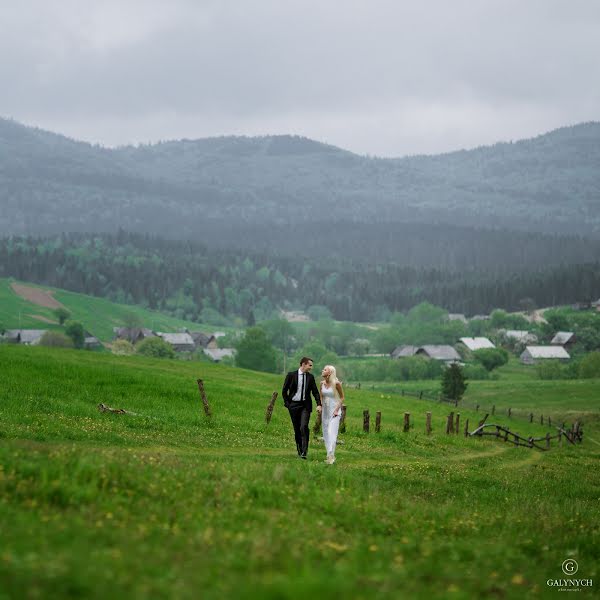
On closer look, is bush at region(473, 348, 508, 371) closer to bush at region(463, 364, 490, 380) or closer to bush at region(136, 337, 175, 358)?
bush at region(463, 364, 490, 380)

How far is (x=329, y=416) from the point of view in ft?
87.7

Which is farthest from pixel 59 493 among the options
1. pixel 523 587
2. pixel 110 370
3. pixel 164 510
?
pixel 110 370

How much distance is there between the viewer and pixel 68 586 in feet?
33.8

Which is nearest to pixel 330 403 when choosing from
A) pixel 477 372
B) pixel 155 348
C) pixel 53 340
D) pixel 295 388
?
pixel 295 388

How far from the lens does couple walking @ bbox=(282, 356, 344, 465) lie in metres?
26.4

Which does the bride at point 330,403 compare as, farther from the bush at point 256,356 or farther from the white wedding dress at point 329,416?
the bush at point 256,356

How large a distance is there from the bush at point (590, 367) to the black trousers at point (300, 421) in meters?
149

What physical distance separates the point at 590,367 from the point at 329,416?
499 feet

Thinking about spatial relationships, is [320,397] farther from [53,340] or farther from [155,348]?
[53,340]

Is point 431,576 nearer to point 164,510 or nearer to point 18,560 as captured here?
point 164,510

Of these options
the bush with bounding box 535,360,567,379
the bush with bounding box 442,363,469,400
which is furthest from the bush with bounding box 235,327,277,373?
A: the bush with bounding box 535,360,567,379

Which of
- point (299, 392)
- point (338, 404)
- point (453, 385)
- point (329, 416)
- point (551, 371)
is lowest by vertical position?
point (551, 371)

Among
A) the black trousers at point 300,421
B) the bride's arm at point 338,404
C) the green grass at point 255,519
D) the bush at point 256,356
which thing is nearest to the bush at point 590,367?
the bush at point 256,356

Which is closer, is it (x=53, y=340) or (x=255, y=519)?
(x=255, y=519)
